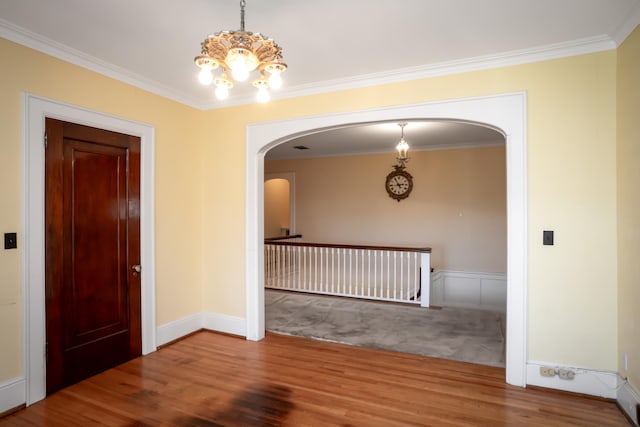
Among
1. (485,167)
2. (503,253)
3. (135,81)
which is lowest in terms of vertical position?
(503,253)

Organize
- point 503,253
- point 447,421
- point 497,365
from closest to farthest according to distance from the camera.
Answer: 1. point 447,421
2. point 497,365
3. point 503,253

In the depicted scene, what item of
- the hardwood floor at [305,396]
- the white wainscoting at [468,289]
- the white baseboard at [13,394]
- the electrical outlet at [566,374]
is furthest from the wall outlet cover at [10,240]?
the white wainscoting at [468,289]

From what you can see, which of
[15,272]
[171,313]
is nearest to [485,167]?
[171,313]

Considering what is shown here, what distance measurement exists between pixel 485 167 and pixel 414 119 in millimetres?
4108

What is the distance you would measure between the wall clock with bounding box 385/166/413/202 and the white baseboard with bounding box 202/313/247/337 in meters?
4.53

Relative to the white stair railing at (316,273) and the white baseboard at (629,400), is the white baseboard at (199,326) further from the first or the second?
the white baseboard at (629,400)

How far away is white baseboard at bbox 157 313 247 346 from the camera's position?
395cm

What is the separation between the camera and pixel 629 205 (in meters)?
2.55

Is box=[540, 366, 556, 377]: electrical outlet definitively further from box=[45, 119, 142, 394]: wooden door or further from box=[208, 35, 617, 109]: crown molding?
box=[45, 119, 142, 394]: wooden door

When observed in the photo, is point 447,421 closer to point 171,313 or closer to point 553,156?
point 553,156

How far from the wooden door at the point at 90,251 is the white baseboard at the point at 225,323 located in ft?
2.88

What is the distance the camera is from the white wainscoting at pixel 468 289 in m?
6.72

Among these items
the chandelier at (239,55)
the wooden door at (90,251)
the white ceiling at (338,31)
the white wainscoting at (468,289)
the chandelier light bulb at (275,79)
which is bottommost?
the white wainscoting at (468,289)

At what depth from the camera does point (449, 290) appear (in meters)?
7.14
